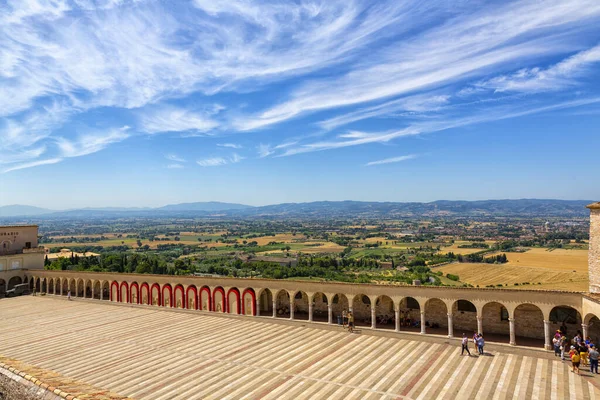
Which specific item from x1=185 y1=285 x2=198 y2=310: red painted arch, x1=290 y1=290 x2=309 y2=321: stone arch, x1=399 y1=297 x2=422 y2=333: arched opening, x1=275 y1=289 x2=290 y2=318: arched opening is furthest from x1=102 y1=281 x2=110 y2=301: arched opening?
x1=399 y1=297 x2=422 y2=333: arched opening

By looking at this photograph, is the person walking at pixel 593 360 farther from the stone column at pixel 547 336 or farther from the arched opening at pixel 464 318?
the arched opening at pixel 464 318

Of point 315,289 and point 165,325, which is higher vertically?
point 315,289

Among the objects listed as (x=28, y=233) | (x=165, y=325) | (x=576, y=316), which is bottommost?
(x=165, y=325)

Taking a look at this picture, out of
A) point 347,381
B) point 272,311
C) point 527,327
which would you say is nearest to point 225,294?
point 272,311

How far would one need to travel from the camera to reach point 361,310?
28.4m

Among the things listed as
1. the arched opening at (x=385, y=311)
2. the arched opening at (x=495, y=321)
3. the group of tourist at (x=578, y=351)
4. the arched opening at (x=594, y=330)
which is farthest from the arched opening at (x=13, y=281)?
the arched opening at (x=594, y=330)

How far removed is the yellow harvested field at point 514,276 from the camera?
65.1 metres

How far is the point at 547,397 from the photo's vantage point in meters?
16.0

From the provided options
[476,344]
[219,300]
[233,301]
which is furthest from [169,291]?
[476,344]

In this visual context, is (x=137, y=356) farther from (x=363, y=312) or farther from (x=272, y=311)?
(x=363, y=312)

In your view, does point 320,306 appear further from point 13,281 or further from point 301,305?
point 13,281

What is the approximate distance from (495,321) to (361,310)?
8289mm

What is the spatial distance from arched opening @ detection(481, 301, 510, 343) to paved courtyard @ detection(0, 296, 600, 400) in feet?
9.25

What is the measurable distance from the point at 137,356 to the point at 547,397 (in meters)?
18.9
